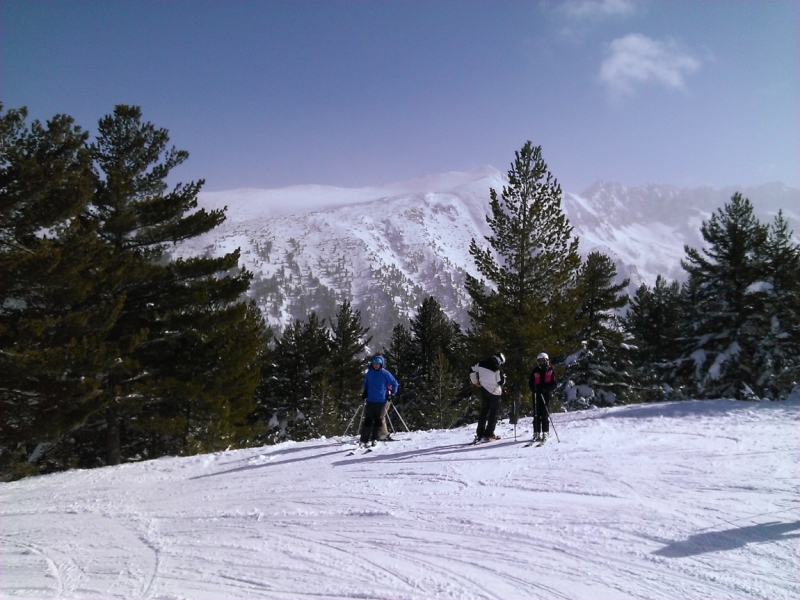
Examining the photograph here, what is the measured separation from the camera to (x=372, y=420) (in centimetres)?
1120

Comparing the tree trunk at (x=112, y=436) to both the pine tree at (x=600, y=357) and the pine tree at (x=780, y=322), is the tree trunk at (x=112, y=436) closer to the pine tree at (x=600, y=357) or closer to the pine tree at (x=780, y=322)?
the pine tree at (x=600, y=357)

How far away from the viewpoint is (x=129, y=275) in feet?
48.0

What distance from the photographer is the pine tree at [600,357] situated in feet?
83.8

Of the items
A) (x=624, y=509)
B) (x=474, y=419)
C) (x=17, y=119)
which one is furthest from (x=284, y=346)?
(x=624, y=509)

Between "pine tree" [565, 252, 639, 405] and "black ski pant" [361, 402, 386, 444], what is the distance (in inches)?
654

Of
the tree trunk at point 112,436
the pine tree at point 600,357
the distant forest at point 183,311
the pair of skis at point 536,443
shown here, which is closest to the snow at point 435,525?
the pair of skis at point 536,443

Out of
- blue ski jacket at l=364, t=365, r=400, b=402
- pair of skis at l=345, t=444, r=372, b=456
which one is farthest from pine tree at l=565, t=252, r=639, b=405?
pair of skis at l=345, t=444, r=372, b=456

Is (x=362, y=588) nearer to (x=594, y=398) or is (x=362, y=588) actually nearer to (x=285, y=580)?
(x=285, y=580)

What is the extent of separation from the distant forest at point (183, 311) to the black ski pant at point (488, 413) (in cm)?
547

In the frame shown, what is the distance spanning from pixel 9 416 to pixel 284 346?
21414 mm

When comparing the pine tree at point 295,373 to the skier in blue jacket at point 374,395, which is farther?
the pine tree at point 295,373

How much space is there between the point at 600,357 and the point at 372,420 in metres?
19.0

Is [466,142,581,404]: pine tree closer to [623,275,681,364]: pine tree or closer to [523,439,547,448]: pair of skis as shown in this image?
[523,439,547,448]: pair of skis

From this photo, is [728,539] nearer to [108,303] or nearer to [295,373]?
[108,303]
